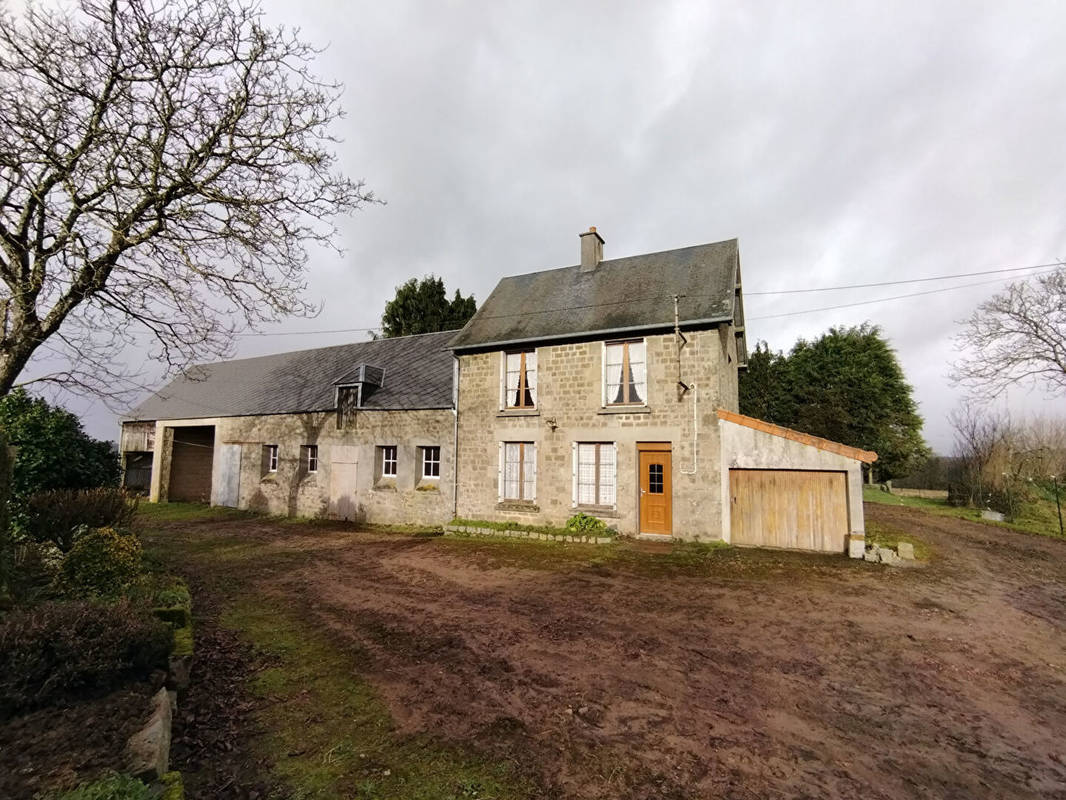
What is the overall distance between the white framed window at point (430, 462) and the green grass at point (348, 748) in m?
10.6

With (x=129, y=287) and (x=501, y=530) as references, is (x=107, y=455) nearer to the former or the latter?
(x=129, y=287)

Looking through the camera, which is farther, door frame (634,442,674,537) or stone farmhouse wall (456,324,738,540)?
door frame (634,442,674,537)

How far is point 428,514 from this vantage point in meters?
15.7

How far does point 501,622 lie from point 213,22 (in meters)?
10.5

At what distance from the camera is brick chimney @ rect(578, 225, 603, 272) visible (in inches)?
661

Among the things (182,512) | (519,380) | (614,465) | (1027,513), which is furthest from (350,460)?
(1027,513)

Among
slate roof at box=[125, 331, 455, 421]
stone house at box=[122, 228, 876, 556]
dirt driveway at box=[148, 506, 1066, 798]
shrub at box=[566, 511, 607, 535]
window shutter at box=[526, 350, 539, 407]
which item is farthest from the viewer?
slate roof at box=[125, 331, 455, 421]

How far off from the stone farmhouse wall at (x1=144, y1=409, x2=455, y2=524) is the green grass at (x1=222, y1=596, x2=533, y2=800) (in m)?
10.3

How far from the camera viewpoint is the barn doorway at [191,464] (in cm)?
2327

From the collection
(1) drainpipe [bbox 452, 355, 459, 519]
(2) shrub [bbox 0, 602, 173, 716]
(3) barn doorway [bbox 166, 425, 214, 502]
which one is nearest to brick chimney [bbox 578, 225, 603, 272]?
(1) drainpipe [bbox 452, 355, 459, 519]

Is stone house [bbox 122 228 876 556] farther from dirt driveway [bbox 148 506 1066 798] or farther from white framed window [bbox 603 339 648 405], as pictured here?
dirt driveway [bbox 148 506 1066 798]

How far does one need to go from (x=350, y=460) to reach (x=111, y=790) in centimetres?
1540

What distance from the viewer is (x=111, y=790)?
265 centimetres

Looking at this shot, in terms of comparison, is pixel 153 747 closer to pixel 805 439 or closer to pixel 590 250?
pixel 805 439
